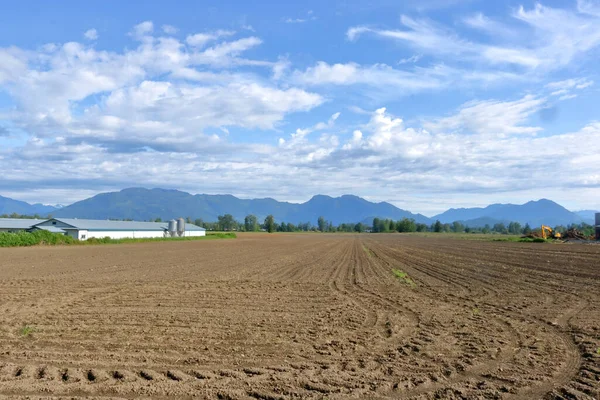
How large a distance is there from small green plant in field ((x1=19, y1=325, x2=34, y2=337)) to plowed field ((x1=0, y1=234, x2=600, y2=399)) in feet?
0.11

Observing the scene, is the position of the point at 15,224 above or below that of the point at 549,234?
above

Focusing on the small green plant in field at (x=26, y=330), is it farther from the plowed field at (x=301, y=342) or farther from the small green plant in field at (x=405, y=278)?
the small green plant in field at (x=405, y=278)

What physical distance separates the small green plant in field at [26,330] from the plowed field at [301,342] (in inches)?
1.3

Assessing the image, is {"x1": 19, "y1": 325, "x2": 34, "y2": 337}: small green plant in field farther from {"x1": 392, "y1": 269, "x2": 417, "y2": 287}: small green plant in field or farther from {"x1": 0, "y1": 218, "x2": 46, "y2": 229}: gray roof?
{"x1": 0, "y1": 218, "x2": 46, "y2": 229}: gray roof

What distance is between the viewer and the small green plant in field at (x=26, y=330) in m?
9.69

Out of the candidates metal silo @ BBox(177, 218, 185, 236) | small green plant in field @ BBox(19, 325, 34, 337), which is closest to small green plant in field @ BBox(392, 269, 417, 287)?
small green plant in field @ BBox(19, 325, 34, 337)

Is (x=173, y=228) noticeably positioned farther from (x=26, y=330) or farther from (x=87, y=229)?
(x=26, y=330)

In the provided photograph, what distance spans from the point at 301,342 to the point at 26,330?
5.66 m

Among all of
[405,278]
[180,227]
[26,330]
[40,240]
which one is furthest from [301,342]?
[180,227]

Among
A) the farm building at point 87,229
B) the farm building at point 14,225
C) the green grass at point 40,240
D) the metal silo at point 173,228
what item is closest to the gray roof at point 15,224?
the farm building at point 14,225

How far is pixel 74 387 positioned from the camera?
6457 millimetres

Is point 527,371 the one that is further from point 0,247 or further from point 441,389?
point 0,247

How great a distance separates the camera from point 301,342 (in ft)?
30.0

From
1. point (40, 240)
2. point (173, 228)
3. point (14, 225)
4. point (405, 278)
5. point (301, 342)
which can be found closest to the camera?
point (301, 342)
